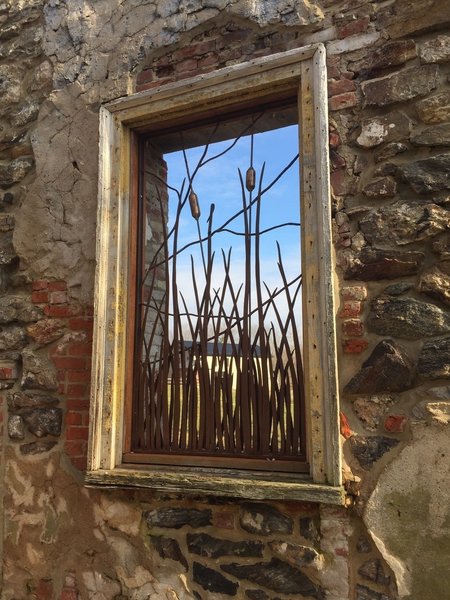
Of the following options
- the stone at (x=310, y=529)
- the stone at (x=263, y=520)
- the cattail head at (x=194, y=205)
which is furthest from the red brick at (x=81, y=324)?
the stone at (x=310, y=529)

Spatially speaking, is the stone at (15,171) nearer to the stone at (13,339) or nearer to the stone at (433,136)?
the stone at (13,339)

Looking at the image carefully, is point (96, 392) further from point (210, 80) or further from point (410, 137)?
point (410, 137)

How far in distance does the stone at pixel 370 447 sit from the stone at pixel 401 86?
1394mm

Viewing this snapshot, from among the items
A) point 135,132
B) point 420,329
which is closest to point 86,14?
point 135,132

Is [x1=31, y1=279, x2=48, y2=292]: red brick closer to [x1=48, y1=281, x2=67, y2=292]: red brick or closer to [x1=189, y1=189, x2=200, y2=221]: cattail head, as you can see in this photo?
[x1=48, y1=281, x2=67, y2=292]: red brick

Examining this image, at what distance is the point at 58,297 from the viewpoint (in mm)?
2814

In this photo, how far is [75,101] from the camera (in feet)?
9.64

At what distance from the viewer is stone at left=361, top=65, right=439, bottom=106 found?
223cm

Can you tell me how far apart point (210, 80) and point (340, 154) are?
30.5 inches

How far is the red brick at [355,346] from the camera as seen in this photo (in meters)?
2.18

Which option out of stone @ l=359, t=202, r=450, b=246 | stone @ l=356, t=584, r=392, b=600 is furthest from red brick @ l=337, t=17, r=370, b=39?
stone @ l=356, t=584, r=392, b=600

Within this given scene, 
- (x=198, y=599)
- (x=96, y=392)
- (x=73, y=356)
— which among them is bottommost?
(x=198, y=599)

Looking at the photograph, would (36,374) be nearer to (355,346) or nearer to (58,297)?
(58,297)

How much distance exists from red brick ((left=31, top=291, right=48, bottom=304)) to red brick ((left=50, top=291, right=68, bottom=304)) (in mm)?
38
